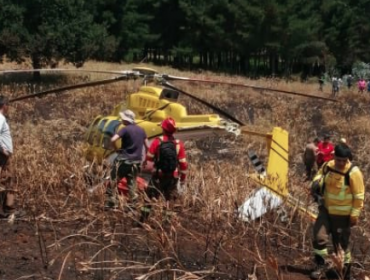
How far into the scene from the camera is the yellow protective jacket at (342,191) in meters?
6.36

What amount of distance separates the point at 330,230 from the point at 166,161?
7.25 feet

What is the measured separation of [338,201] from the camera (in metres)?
6.47

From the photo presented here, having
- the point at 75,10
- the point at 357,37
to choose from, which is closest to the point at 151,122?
the point at 75,10

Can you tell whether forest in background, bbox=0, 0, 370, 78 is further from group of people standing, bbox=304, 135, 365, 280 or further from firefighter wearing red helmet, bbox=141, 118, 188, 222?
group of people standing, bbox=304, 135, 365, 280

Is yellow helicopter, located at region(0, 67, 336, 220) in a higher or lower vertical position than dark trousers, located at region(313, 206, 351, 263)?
higher

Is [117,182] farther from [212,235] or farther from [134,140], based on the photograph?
[212,235]

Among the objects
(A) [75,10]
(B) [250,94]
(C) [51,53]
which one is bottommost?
(B) [250,94]

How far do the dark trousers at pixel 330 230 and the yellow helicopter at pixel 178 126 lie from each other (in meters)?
0.62

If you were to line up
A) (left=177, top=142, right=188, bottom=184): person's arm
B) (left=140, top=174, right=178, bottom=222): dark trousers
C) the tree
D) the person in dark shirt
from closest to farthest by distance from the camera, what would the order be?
(left=140, top=174, right=178, bottom=222): dark trousers → (left=177, top=142, right=188, bottom=184): person's arm → the person in dark shirt → the tree

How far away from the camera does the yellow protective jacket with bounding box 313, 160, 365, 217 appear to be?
6.36 metres

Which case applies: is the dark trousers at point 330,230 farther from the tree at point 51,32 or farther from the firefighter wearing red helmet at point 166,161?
the tree at point 51,32

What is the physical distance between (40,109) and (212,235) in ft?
64.0

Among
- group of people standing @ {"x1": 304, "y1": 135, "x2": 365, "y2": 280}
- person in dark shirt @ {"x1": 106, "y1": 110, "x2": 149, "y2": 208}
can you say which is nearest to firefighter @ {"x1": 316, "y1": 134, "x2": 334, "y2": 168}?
person in dark shirt @ {"x1": 106, "y1": 110, "x2": 149, "y2": 208}

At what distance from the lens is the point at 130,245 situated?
21.2 feet
